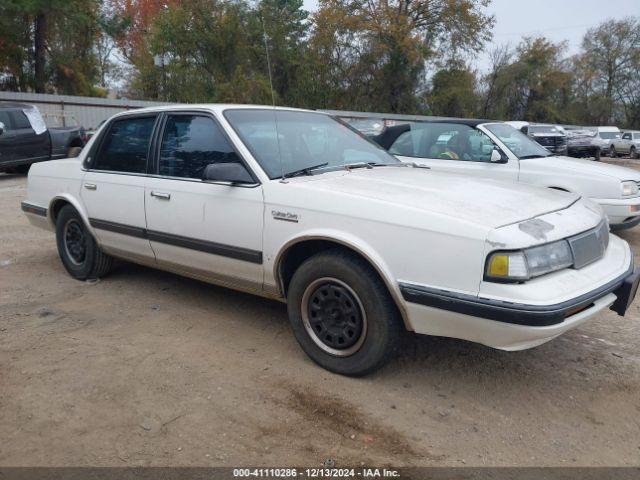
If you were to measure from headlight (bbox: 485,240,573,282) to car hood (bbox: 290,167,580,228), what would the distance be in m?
0.18

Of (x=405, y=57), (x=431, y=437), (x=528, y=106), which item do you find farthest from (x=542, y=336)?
(x=528, y=106)

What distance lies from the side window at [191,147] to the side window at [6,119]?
10.3 m

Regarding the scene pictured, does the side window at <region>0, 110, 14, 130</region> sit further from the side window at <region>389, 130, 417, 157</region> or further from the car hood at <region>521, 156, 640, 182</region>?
the car hood at <region>521, 156, 640, 182</region>

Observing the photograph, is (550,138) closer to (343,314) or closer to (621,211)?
(621,211)

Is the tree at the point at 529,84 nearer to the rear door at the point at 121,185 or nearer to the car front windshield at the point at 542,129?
the car front windshield at the point at 542,129

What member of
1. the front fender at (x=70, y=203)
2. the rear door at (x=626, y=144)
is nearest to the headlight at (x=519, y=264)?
the front fender at (x=70, y=203)

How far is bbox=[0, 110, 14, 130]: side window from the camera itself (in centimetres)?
1238

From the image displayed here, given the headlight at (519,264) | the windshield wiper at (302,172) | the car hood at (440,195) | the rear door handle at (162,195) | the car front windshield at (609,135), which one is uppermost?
the car front windshield at (609,135)

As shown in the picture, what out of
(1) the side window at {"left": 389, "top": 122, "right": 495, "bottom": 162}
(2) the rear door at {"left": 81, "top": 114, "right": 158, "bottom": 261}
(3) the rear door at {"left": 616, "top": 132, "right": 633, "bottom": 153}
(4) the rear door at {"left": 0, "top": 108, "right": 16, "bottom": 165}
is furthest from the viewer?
(3) the rear door at {"left": 616, "top": 132, "right": 633, "bottom": 153}

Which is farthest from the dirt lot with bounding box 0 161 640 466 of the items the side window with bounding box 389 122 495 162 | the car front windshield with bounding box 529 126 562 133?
the car front windshield with bounding box 529 126 562 133

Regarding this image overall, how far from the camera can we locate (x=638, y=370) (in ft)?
11.1

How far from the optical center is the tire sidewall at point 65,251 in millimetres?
4801

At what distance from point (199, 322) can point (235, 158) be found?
127cm

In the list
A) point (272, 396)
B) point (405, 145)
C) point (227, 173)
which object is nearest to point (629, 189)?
point (405, 145)
